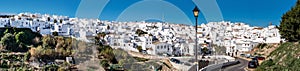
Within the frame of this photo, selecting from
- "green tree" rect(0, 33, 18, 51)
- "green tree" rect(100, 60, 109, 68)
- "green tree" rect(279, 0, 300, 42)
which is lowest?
"green tree" rect(100, 60, 109, 68)

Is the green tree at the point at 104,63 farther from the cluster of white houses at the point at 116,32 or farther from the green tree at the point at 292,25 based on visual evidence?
the green tree at the point at 292,25

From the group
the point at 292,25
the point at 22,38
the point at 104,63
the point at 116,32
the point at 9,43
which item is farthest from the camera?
the point at 22,38

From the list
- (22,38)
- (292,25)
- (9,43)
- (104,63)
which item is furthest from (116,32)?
(292,25)

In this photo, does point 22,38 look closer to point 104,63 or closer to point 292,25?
point 104,63

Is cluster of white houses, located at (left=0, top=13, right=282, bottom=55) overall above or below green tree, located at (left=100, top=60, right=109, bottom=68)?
above

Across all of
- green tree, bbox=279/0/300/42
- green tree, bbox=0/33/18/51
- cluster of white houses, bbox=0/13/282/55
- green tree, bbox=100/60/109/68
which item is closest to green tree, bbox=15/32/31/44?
green tree, bbox=0/33/18/51

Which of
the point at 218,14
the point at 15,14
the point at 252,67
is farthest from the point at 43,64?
the point at 15,14

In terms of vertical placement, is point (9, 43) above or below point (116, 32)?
below

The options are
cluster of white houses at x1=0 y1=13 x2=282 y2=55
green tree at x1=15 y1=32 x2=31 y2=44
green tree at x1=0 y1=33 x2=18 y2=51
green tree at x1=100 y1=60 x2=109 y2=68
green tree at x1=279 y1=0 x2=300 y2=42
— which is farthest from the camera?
green tree at x1=15 y1=32 x2=31 y2=44

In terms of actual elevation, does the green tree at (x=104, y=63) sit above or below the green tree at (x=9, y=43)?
below

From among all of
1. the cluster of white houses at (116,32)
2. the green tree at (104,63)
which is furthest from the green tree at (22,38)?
the green tree at (104,63)

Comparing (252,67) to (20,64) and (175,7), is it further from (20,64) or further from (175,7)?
(20,64)

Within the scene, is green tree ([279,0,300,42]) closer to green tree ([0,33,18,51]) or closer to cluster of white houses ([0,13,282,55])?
cluster of white houses ([0,13,282,55])

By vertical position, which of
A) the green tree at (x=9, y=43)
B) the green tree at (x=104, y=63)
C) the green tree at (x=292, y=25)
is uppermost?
the green tree at (x=292, y=25)
